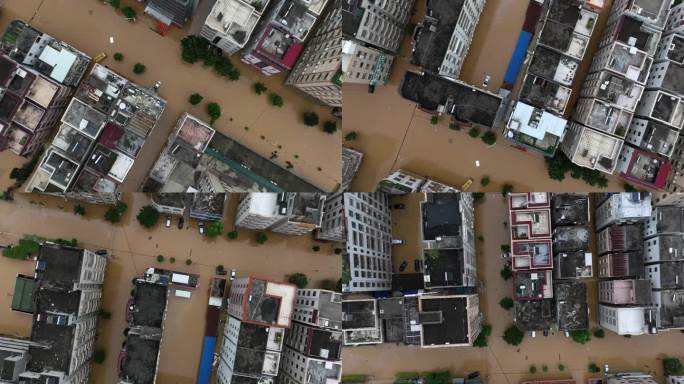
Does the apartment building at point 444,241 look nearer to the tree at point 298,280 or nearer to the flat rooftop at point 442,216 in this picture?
the flat rooftop at point 442,216

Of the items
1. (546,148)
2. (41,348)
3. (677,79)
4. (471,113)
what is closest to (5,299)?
(41,348)

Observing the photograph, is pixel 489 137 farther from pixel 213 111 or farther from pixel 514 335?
pixel 213 111

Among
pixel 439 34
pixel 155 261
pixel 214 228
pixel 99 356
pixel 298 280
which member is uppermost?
pixel 439 34

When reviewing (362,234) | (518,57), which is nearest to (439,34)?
(518,57)

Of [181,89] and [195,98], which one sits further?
[181,89]

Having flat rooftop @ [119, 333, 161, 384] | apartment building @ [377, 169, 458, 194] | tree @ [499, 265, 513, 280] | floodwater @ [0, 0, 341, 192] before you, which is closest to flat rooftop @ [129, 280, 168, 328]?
flat rooftop @ [119, 333, 161, 384]

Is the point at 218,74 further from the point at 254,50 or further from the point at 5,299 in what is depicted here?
the point at 5,299

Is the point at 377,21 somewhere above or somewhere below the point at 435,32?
above
